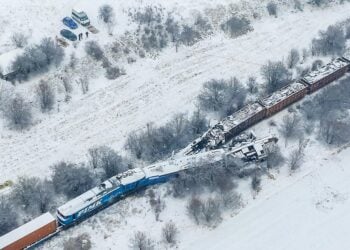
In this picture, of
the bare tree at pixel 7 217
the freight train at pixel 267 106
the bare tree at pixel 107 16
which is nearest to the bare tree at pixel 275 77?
the freight train at pixel 267 106

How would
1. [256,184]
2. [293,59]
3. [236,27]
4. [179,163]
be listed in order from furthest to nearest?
[236,27]
[293,59]
[256,184]
[179,163]

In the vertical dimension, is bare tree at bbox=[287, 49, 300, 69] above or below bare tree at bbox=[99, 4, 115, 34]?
below

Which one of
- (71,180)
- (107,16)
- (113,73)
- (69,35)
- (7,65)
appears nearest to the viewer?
(71,180)

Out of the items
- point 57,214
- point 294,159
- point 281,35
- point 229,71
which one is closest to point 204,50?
point 229,71

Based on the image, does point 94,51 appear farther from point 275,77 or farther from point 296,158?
point 296,158

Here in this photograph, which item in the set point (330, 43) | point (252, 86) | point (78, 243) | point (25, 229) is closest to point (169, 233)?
point (78, 243)

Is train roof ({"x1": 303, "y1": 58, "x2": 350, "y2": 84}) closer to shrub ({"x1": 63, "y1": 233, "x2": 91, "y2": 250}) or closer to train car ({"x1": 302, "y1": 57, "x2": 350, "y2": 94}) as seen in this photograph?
train car ({"x1": 302, "y1": 57, "x2": 350, "y2": 94})

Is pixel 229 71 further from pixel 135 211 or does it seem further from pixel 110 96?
pixel 135 211

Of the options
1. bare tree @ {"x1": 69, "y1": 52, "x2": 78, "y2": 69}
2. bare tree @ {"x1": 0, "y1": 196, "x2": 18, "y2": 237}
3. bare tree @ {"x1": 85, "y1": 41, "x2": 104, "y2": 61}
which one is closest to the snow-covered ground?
bare tree @ {"x1": 69, "y1": 52, "x2": 78, "y2": 69}
